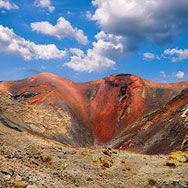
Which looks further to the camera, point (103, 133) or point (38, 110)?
point (103, 133)

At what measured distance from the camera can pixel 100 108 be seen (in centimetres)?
6756

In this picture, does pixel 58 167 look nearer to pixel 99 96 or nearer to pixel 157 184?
pixel 157 184

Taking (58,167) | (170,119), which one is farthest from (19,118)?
(170,119)

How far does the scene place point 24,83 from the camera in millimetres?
69125

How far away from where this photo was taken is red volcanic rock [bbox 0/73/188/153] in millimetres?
41681

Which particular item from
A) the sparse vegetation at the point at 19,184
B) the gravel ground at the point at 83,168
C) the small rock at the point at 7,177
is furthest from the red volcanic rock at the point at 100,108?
the small rock at the point at 7,177

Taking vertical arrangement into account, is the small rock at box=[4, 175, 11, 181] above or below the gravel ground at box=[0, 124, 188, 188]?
above

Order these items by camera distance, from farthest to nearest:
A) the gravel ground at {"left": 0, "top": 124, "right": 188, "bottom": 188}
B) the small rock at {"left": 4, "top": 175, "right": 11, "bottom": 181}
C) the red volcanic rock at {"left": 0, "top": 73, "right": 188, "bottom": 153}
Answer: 1. the red volcanic rock at {"left": 0, "top": 73, "right": 188, "bottom": 153}
2. the gravel ground at {"left": 0, "top": 124, "right": 188, "bottom": 188}
3. the small rock at {"left": 4, "top": 175, "right": 11, "bottom": 181}

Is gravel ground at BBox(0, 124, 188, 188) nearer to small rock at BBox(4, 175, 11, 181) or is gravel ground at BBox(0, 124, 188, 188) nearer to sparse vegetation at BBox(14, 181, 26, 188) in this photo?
small rock at BBox(4, 175, 11, 181)

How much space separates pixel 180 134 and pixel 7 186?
96.0 feet

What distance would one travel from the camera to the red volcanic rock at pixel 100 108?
41.7 meters

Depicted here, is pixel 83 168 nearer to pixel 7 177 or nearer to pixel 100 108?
pixel 7 177

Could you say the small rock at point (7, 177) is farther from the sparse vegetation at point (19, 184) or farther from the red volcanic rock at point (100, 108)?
the red volcanic rock at point (100, 108)

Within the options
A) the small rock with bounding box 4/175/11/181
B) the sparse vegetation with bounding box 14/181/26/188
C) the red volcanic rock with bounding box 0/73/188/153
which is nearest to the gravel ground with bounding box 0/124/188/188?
the small rock with bounding box 4/175/11/181
